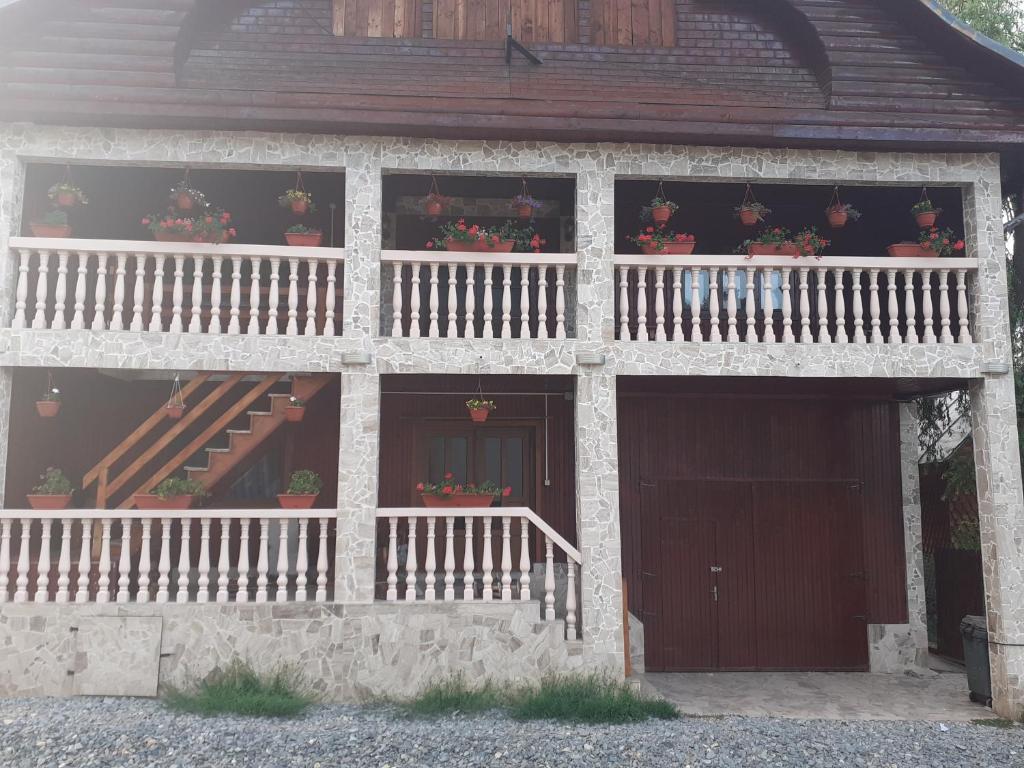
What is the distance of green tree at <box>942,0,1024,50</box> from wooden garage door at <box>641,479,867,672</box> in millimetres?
8869

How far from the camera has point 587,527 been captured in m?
8.48

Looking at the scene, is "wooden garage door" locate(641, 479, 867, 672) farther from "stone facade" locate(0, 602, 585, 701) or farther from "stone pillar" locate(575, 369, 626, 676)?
"stone facade" locate(0, 602, 585, 701)

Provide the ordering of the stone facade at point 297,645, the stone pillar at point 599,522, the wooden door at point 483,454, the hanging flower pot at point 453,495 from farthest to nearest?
1. the wooden door at point 483,454
2. the hanging flower pot at point 453,495
3. the stone pillar at point 599,522
4. the stone facade at point 297,645

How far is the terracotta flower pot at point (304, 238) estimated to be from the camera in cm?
902

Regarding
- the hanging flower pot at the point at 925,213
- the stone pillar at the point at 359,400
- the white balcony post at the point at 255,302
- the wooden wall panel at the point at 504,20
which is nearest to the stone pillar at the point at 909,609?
the hanging flower pot at the point at 925,213

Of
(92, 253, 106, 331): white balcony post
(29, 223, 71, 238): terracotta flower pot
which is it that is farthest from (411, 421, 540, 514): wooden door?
Result: (29, 223, 71, 238): terracotta flower pot

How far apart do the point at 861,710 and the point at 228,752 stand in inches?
252

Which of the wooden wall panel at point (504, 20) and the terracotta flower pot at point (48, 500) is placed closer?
the terracotta flower pot at point (48, 500)

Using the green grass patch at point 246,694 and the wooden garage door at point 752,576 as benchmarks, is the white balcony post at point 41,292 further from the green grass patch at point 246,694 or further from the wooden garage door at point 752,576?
the wooden garage door at point 752,576

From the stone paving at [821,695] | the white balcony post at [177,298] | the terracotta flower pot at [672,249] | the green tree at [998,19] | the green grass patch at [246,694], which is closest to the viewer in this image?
the green grass patch at [246,694]

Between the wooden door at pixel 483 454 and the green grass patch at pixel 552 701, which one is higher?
the wooden door at pixel 483 454

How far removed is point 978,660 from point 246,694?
25.0ft

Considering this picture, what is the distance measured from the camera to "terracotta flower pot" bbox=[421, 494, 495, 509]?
29.4 ft

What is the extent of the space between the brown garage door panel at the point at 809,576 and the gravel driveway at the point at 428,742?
309 centimetres
